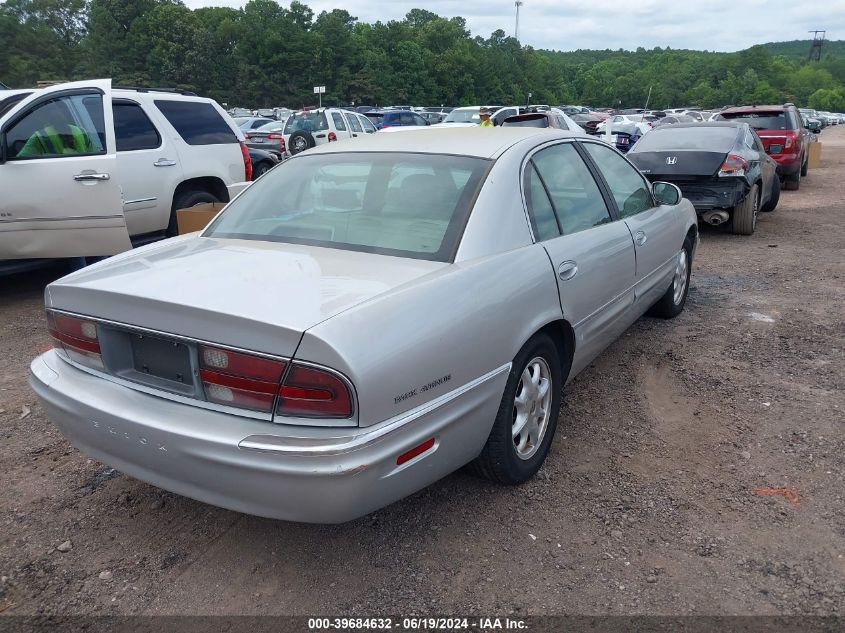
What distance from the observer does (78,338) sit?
2623mm

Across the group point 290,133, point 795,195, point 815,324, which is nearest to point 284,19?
point 290,133

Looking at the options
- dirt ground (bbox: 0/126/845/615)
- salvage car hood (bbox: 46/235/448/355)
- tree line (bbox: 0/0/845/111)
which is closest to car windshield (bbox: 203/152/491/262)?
salvage car hood (bbox: 46/235/448/355)

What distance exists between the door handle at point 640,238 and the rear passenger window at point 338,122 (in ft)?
47.6

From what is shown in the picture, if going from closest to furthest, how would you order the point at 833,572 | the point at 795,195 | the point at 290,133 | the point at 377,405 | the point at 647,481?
the point at 377,405, the point at 833,572, the point at 647,481, the point at 795,195, the point at 290,133

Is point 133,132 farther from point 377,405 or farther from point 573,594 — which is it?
point 573,594

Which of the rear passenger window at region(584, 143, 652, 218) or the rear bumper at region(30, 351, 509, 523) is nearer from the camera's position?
the rear bumper at region(30, 351, 509, 523)

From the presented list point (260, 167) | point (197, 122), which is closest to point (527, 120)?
point (260, 167)

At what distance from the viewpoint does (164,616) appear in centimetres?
234

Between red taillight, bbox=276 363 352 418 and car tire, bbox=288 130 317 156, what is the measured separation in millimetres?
15236

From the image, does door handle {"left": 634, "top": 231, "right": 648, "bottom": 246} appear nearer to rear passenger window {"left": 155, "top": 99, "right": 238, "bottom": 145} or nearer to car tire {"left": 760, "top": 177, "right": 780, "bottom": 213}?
rear passenger window {"left": 155, "top": 99, "right": 238, "bottom": 145}

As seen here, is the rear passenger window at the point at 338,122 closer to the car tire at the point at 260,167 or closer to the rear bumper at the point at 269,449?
the car tire at the point at 260,167

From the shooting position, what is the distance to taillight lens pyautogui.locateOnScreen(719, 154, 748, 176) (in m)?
8.43

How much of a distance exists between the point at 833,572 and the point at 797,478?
0.72 m

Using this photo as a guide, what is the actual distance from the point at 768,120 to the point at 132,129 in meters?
11.7
